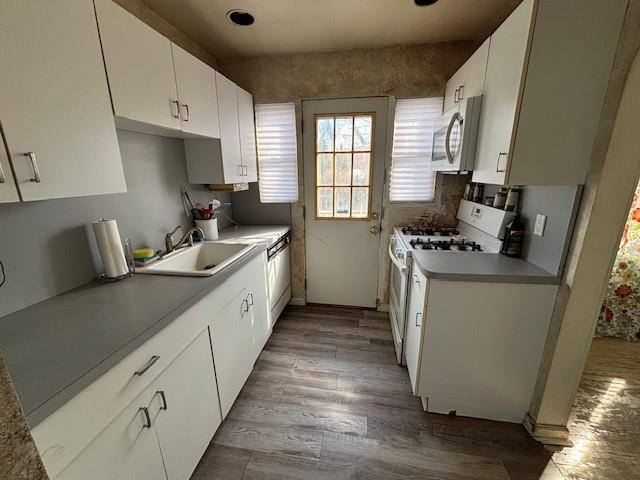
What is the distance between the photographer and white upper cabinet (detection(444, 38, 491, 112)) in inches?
61.9

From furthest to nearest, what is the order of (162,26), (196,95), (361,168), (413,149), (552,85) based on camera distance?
(361,168)
(413,149)
(162,26)
(196,95)
(552,85)

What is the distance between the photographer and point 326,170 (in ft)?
8.82

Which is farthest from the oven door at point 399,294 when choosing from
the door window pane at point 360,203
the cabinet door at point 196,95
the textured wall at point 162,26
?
the textured wall at point 162,26

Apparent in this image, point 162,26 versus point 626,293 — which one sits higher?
point 162,26

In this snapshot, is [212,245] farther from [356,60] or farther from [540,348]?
[540,348]

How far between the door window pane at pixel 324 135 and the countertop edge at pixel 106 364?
1774 millimetres

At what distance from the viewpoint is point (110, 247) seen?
136 cm

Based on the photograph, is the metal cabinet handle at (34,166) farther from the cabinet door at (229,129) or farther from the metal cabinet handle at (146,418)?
the cabinet door at (229,129)

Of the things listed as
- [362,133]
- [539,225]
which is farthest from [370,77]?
[539,225]

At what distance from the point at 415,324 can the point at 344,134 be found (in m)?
1.82

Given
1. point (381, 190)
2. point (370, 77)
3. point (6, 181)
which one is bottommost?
point (381, 190)

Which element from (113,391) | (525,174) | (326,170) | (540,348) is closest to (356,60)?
(326,170)

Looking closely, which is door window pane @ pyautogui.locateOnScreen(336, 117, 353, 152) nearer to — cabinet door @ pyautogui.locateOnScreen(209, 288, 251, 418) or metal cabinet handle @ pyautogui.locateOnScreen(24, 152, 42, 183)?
cabinet door @ pyautogui.locateOnScreen(209, 288, 251, 418)

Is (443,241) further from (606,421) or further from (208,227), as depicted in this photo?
(208,227)
